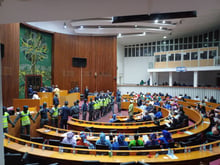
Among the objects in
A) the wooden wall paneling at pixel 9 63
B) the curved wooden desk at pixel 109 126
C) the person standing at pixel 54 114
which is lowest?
the curved wooden desk at pixel 109 126

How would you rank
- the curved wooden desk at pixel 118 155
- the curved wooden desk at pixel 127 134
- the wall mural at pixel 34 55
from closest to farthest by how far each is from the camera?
the curved wooden desk at pixel 118 155 < the curved wooden desk at pixel 127 134 < the wall mural at pixel 34 55

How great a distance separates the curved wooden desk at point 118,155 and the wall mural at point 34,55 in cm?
1197

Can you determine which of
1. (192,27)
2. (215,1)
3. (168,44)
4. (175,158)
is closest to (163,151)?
(175,158)

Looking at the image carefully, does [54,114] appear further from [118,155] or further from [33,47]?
[33,47]

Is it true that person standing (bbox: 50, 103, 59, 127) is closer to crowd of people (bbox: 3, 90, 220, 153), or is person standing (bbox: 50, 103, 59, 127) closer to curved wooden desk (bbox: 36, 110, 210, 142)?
crowd of people (bbox: 3, 90, 220, 153)

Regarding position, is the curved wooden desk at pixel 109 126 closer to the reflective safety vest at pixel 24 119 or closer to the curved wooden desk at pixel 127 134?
the curved wooden desk at pixel 127 134

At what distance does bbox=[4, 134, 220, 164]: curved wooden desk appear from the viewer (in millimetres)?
4160

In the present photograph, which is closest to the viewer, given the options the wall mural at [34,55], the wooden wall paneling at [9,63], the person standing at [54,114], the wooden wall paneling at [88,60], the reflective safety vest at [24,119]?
the reflective safety vest at [24,119]

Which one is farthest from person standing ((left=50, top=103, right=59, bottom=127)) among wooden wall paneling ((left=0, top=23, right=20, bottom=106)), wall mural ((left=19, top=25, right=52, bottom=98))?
wall mural ((left=19, top=25, right=52, bottom=98))

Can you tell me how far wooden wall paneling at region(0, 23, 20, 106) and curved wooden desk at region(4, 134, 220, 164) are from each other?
7.95 m

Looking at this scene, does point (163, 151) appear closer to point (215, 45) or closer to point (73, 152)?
point (73, 152)

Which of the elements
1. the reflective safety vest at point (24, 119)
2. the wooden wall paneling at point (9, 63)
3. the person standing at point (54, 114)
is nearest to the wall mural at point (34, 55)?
the wooden wall paneling at point (9, 63)

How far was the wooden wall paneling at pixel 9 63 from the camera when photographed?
11258 millimetres

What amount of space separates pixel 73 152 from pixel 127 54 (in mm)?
24780
